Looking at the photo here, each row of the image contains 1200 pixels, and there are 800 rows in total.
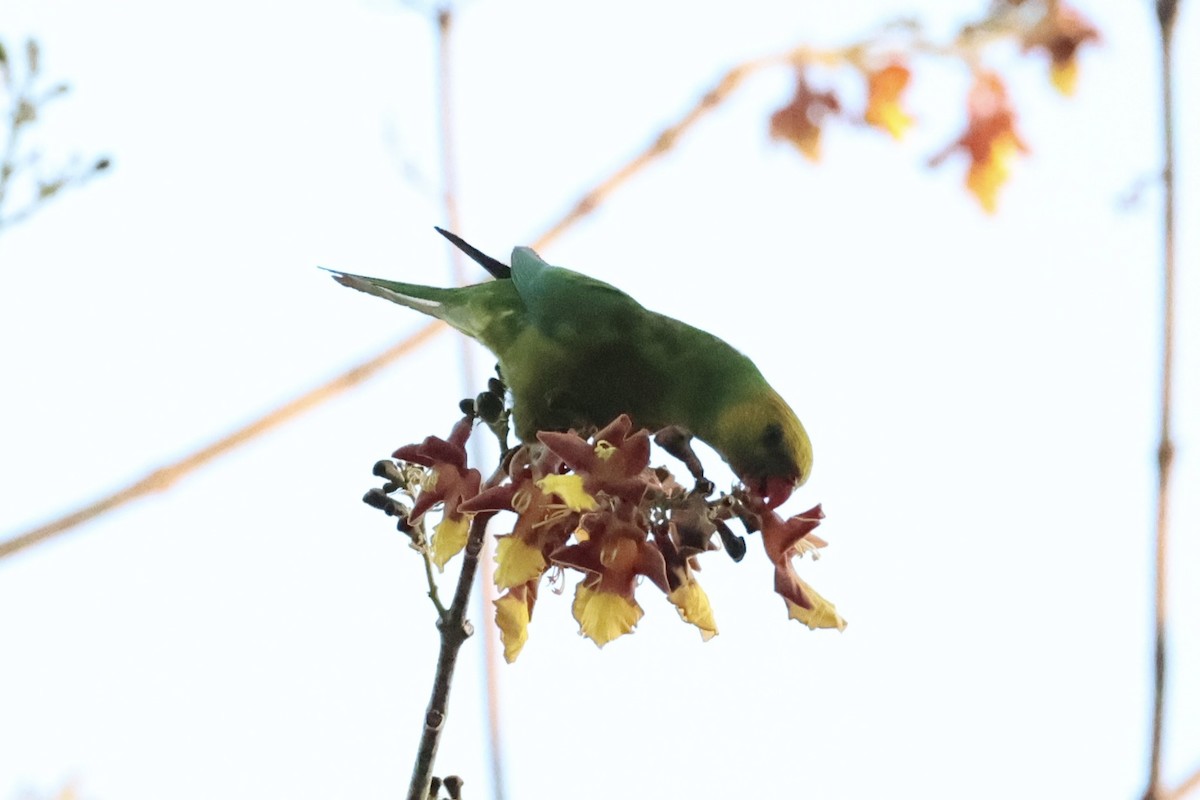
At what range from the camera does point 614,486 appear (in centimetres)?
177

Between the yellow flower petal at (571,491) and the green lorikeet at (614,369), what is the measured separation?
1.90 ft

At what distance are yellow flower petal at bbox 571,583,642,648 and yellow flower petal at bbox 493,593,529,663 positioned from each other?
0.38 ft

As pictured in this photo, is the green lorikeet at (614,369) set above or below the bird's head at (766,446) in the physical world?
above

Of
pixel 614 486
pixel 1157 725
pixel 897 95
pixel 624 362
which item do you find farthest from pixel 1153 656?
pixel 897 95

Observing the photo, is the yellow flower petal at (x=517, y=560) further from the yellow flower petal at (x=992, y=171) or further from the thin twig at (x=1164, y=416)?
the yellow flower petal at (x=992, y=171)

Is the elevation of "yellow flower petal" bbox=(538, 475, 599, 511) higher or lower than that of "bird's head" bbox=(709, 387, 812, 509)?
lower

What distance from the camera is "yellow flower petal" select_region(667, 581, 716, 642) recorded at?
1819 mm

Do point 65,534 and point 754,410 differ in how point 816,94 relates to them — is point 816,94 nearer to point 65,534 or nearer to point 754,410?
point 754,410

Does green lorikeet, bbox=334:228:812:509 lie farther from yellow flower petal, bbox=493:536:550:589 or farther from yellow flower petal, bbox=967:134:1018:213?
yellow flower petal, bbox=967:134:1018:213

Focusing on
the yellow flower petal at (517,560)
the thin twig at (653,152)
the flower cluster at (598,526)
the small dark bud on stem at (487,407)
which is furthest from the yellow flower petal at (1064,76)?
the yellow flower petal at (517,560)

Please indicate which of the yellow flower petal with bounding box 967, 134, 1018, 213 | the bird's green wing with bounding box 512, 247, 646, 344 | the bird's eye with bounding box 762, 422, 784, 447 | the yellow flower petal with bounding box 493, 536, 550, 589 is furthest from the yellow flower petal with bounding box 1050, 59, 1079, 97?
the yellow flower petal with bounding box 493, 536, 550, 589

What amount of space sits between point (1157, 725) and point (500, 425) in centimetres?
115

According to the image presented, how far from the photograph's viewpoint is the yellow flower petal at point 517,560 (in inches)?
72.1

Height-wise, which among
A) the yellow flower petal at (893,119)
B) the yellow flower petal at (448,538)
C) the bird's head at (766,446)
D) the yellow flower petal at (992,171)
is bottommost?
the yellow flower petal at (448,538)
